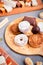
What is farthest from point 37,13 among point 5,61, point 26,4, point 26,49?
point 5,61

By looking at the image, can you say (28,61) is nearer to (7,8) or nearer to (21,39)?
(21,39)

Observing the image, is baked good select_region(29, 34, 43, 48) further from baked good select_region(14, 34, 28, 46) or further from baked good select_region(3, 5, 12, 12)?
baked good select_region(3, 5, 12, 12)

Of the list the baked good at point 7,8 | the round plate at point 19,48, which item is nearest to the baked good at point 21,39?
the round plate at point 19,48

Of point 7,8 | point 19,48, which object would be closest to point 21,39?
point 19,48

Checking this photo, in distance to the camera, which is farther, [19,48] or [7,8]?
[7,8]

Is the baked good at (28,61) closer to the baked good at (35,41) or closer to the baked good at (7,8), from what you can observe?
the baked good at (35,41)

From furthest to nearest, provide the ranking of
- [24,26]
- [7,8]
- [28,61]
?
[7,8] → [24,26] → [28,61]

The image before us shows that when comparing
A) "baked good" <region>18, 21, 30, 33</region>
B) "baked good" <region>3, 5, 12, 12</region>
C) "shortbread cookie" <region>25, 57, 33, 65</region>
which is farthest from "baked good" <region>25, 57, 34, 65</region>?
"baked good" <region>3, 5, 12, 12</region>

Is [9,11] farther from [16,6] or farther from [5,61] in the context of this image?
[5,61]
